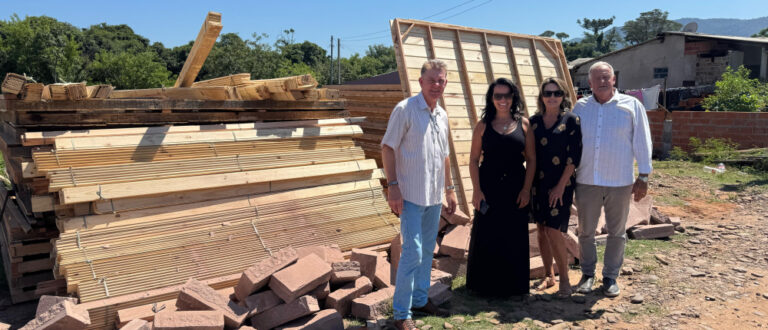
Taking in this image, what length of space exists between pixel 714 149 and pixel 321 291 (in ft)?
39.0

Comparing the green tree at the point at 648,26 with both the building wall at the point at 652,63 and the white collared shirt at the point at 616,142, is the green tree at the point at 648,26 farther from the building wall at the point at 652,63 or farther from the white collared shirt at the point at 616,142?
the white collared shirt at the point at 616,142

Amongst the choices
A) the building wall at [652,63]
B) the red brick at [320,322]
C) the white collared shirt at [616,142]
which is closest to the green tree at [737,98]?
the building wall at [652,63]

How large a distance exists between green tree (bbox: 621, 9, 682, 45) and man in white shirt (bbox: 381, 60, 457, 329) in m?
106

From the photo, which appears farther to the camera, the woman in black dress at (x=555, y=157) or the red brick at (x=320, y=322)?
the woman in black dress at (x=555, y=157)

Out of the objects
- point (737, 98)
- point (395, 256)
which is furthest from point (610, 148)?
point (737, 98)

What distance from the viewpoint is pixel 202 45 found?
19.3 ft

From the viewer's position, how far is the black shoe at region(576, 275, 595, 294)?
4.61 meters

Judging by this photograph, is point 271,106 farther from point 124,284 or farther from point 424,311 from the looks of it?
point 424,311

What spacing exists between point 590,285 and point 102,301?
4215 mm

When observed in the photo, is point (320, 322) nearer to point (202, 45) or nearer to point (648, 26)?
point (202, 45)

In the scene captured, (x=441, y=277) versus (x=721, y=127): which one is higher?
(x=721, y=127)

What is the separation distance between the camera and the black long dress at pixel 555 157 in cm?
417

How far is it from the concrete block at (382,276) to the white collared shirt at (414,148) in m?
1.17

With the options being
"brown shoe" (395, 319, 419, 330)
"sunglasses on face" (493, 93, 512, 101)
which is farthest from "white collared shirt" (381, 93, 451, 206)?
"brown shoe" (395, 319, 419, 330)
